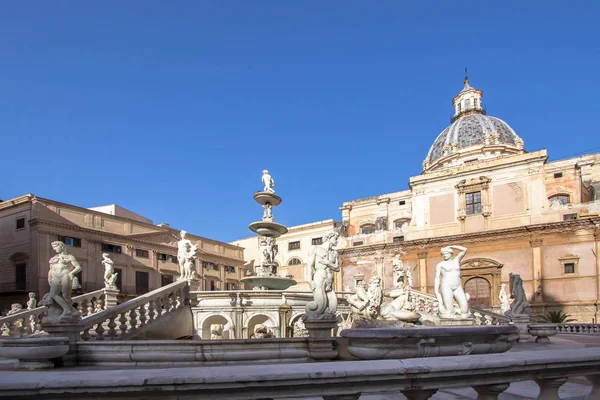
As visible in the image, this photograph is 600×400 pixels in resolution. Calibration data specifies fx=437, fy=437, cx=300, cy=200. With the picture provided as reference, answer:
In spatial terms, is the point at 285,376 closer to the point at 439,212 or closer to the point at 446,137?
the point at 439,212

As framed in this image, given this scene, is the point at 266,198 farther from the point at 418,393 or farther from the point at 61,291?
the point at 418,393

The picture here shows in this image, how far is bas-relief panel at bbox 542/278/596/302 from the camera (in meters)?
28.2

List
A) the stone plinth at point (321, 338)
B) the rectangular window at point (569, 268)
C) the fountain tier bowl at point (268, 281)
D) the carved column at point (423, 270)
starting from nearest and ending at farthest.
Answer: the stone plinth at point (321, 338), the fountain tier bowl at point (268, 281), the rectangular window at point (569, 268), the carved column at point (423, 270)

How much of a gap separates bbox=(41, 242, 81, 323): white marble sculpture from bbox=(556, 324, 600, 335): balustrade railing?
56.0ft

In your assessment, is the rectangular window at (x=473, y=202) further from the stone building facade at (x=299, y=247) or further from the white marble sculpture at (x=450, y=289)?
the white marble sculpture at (x=450, y=289)

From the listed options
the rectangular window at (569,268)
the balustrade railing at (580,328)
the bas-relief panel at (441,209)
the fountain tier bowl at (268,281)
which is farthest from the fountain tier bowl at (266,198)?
the rectangular window at (569,268)

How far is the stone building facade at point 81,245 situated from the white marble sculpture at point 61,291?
873 inches

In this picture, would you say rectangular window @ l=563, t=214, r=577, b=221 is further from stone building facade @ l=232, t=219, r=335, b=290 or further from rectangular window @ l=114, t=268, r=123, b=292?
rectangular window @ l=114, t=268, r=123, b=292

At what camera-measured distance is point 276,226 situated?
60.6 ft

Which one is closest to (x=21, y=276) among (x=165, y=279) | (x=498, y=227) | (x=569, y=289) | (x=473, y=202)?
(x=165, y=279)

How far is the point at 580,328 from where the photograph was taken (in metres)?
17.0

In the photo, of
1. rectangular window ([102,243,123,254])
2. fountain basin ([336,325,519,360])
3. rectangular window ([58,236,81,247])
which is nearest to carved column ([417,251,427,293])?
rectangular window ([102,243,123,254])

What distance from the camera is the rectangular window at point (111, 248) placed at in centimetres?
3219

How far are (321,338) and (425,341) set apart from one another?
83.3 inches
